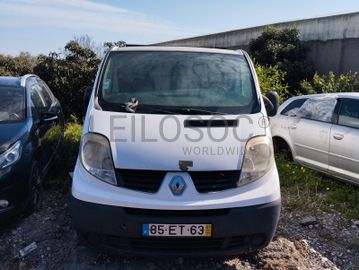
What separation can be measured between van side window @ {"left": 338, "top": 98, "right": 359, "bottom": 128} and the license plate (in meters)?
3.33

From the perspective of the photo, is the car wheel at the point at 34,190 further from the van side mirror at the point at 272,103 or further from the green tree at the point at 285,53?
the green tree at the point at 285,53

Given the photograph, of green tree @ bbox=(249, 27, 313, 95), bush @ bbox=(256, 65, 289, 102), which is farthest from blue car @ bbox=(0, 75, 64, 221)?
green tree @ bbox=(249, 27, 313, 95)

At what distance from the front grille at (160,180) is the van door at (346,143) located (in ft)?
9.24

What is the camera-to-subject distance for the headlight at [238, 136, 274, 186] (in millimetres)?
3178

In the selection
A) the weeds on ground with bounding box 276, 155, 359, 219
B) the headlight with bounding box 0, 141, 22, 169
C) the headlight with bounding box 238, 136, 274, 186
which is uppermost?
the headlight with bounding box 238, 136, 274, 186

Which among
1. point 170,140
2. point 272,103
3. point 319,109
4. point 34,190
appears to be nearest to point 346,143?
point 319,109

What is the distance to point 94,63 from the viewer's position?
12.0 meters

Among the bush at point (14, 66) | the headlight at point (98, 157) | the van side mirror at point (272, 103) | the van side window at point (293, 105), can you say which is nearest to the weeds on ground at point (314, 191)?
the van side window at point (293, 105)

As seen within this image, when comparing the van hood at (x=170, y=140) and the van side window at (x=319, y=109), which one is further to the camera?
the van side window at (x=319, y=109)

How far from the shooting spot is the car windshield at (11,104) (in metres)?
4.63

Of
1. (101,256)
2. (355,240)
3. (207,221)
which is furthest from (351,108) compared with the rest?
(101,256)

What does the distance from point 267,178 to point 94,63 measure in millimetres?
9652

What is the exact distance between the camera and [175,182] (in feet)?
10.0

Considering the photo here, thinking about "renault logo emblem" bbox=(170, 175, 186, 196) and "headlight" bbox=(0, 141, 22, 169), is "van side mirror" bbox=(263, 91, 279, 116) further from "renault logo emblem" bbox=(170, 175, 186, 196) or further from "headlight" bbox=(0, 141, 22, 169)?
"headlight" bbox=(0, 141, 22, 169)
